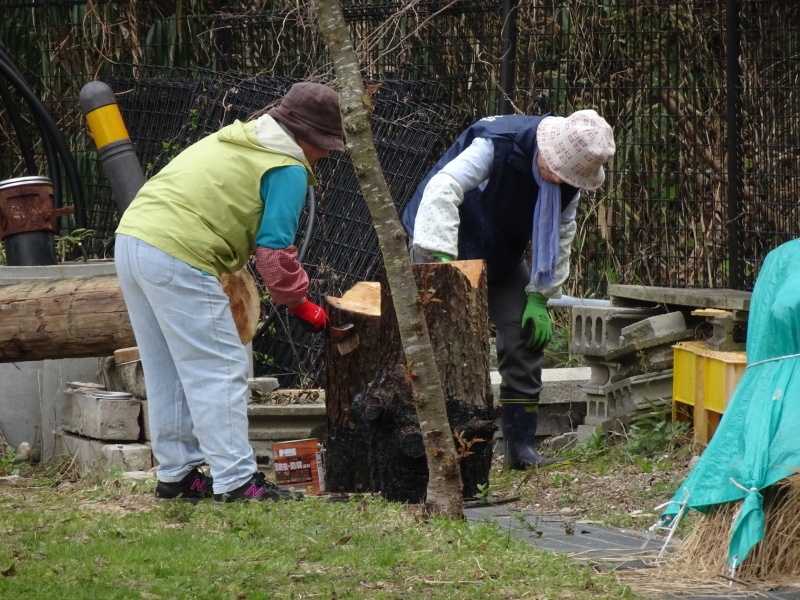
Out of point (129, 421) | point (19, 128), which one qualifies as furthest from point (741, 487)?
point (19, 128)

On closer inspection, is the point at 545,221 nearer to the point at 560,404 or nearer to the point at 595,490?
the point at 595,490

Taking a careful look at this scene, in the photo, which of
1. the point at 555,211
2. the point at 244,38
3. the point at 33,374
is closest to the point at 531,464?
the point at 555,211

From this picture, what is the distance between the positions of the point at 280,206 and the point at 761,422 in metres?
1.98

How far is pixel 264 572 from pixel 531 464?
2722 millimetres

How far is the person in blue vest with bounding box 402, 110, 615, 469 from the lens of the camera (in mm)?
5266

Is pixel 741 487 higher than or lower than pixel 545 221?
lower

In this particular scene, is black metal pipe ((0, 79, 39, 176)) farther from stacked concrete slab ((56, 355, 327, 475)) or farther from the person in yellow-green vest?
the person in yellow-green vest

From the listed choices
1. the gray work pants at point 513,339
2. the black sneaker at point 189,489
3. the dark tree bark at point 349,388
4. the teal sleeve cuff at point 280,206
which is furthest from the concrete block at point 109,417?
the teal sleeve cuff at point 280,206

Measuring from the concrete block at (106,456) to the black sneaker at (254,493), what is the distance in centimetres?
164

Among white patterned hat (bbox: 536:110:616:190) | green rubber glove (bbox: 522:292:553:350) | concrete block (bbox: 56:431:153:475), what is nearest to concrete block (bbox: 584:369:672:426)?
green rubber glove (bbox: 522:292:553:350)

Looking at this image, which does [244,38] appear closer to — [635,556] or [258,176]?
[258,176]

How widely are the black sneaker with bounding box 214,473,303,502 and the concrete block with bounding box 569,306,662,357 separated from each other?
8.20 feet

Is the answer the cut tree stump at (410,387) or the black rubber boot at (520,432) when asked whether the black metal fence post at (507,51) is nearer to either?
the black rubber boot at (520,432)

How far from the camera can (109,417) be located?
6.43 m
